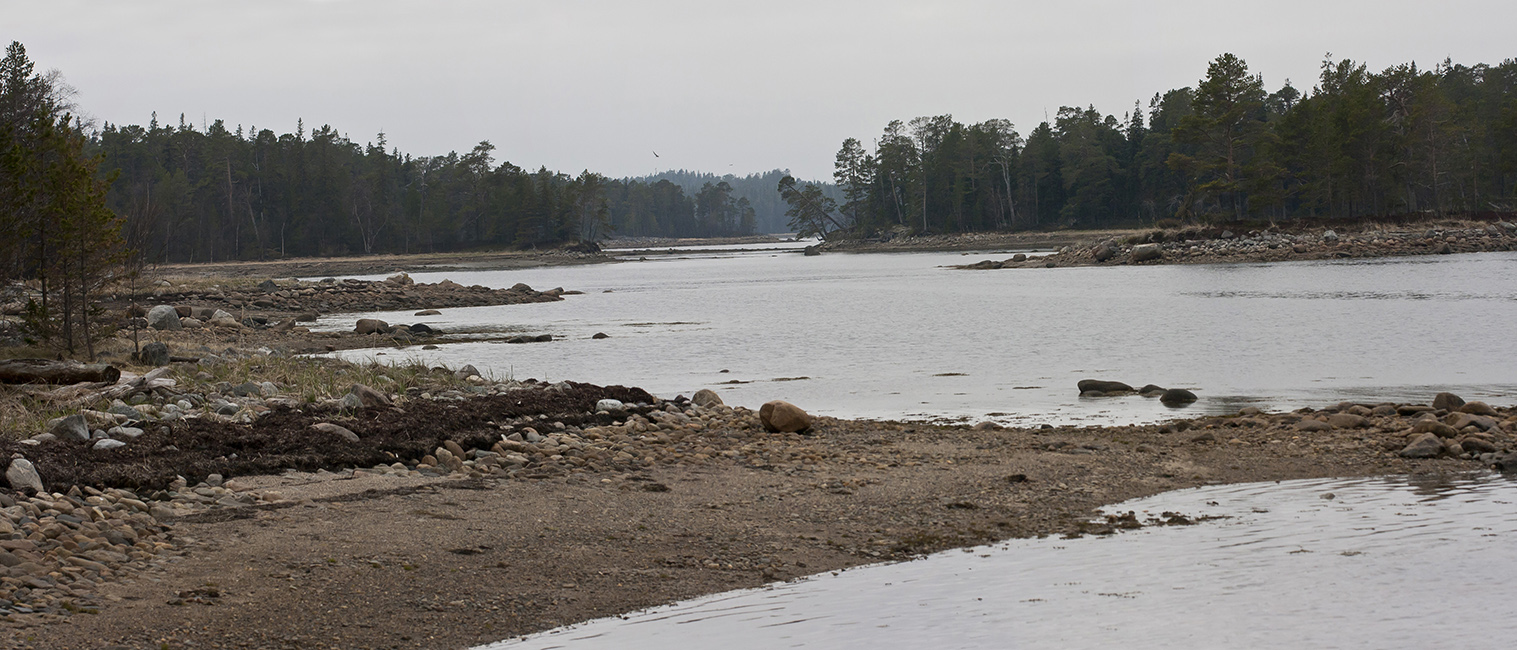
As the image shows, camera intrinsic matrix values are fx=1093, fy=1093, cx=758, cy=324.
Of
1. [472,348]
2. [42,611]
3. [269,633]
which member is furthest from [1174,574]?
[472,348]

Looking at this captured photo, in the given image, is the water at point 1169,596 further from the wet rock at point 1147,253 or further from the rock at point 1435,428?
the wet rock at point 1147,253

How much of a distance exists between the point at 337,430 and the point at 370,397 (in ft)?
7.37

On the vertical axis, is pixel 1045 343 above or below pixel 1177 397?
below

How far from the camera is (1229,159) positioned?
77.8m

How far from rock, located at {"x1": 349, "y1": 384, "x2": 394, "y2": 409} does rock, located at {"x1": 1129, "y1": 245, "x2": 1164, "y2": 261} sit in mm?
69214

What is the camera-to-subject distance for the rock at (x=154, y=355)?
19.0m

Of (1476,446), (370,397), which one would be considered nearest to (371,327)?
(370,397)

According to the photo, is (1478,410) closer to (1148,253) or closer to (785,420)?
(785,420)

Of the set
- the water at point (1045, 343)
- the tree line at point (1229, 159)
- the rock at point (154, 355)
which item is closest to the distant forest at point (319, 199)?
the tree line at point (1229, 159)

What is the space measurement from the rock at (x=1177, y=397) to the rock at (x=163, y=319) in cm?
2695

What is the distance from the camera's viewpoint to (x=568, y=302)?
5394 centimetres

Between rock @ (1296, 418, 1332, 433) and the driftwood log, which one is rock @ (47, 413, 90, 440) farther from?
rock @ (1296, 418, 1332, 433)

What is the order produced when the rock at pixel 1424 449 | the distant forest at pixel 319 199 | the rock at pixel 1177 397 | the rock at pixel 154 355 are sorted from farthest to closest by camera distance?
the distant forest at pixel 319 199, the rock at pixel 154 355, the rock at pixel 1177 397, the rock at pixel 1424 449

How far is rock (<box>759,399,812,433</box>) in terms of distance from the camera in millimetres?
14062
